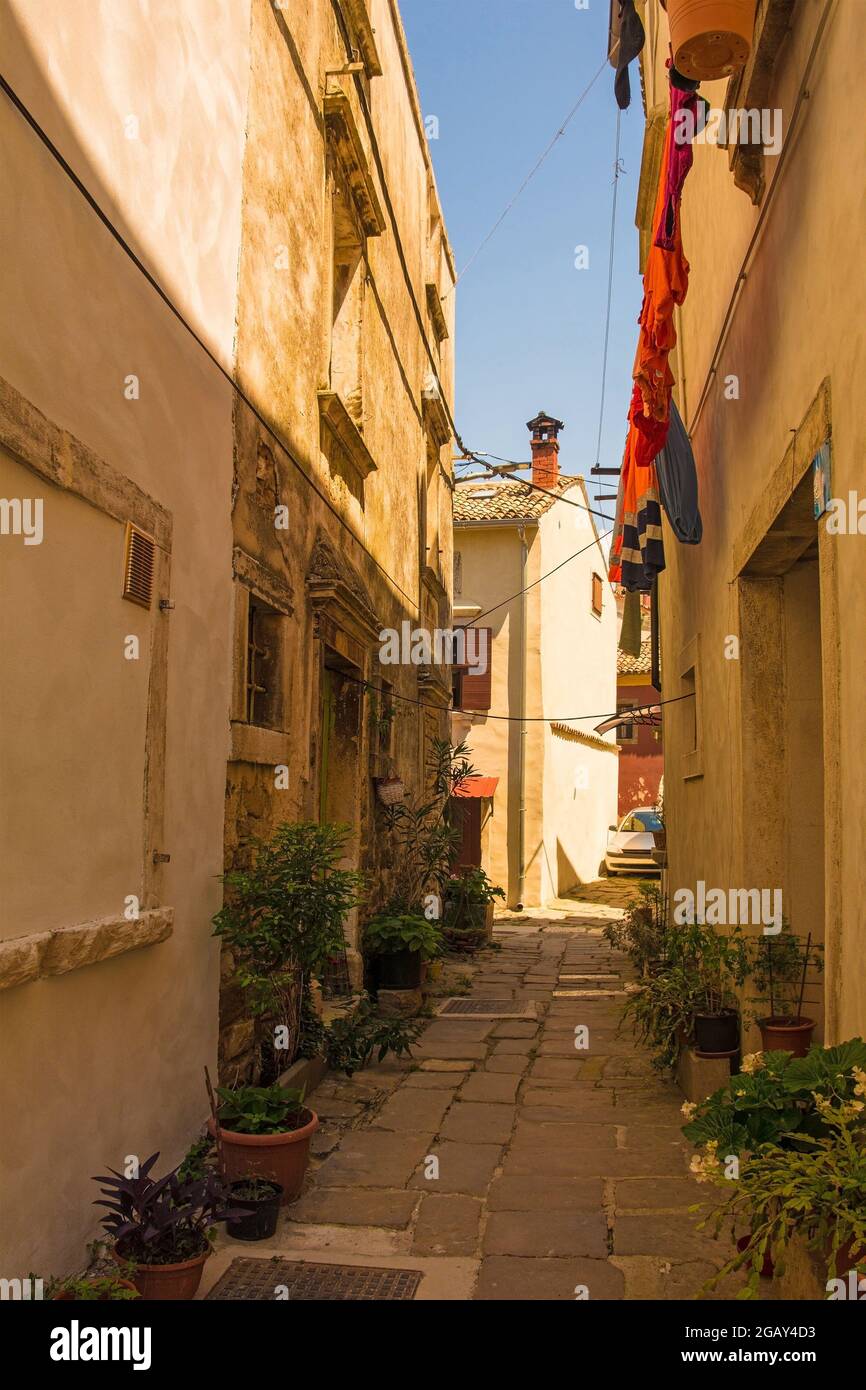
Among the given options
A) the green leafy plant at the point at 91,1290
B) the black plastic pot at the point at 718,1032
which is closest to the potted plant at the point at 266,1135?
the green leafy plant at the point at 91,1290

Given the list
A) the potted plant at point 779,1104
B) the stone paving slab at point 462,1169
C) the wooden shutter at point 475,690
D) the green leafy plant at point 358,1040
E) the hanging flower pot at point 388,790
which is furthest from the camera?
the wooden shutter at point 475,690

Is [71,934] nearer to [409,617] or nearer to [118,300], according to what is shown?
[118,300]

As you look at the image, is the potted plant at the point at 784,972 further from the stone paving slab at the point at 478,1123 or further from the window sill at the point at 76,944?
the window sill at the point at 76,944

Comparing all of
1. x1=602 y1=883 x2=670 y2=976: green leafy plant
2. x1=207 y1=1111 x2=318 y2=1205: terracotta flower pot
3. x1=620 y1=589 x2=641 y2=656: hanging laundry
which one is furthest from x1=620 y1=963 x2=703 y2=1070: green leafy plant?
x1=620 y1=589 x2=641 y2=656: hanging laundry

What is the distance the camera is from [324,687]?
764 centimetres

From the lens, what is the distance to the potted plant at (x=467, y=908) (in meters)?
12.0

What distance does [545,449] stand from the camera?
66.0ft

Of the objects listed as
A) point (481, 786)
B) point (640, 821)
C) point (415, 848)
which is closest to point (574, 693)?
point (640, 821)

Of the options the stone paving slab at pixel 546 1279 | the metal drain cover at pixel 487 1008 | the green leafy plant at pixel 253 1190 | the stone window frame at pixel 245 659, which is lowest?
the metal drain cover at pixel 487 1008

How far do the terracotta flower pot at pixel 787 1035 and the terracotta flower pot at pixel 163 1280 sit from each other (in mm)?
2774

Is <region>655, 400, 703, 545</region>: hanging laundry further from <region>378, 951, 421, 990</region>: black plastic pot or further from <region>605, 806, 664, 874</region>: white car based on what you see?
<region>605, 806, 664, 874</region>: white car

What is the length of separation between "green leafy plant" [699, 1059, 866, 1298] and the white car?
18.6m
